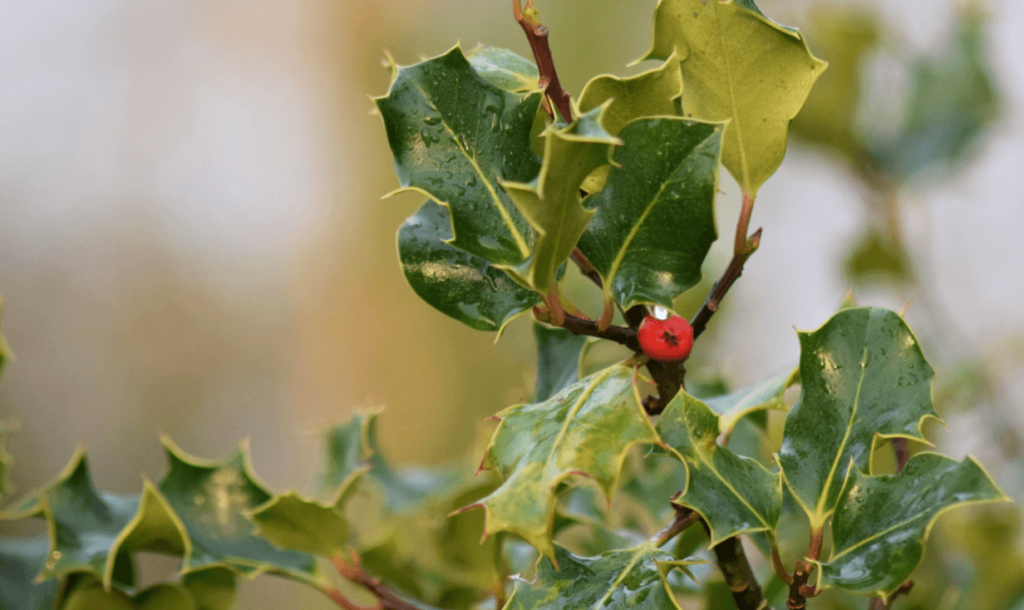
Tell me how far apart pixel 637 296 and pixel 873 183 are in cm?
90

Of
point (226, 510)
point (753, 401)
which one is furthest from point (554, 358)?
point (226, 510)

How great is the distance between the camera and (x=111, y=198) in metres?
2.95

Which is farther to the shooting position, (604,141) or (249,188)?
(249,188)

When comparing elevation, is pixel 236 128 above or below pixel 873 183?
below

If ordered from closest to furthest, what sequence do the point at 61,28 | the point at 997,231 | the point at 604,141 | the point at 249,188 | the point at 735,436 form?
the point at 604,141, the point at 735,436, the point at 997,231, the point at 61,28, the point at 249,188

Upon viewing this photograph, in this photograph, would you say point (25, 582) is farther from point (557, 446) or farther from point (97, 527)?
point (557, 446)

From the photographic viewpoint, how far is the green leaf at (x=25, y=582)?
44 cm

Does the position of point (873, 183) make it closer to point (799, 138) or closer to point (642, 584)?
point (799, 138)

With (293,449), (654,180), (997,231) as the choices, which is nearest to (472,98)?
(654,180)

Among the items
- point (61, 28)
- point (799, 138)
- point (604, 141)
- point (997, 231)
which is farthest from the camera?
point (61, 28)

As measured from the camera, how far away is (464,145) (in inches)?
11.4

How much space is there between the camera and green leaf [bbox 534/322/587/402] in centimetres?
41

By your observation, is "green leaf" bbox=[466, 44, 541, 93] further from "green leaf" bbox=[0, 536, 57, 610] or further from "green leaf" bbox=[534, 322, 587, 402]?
"green leaf" bbox=[0, 536, 57, 610]

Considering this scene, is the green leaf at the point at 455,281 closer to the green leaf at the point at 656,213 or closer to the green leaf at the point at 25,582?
the green leaf at the point at 656,213
